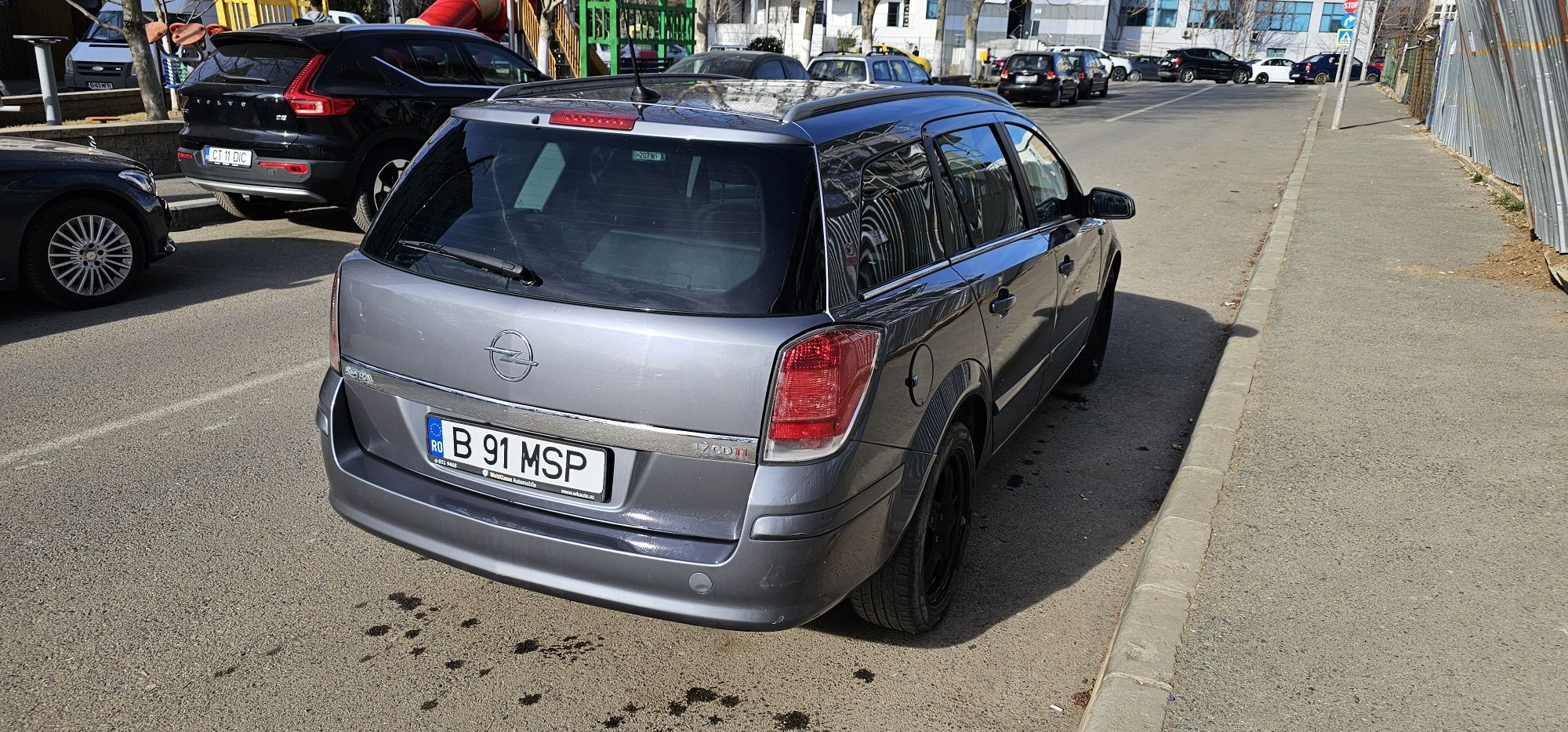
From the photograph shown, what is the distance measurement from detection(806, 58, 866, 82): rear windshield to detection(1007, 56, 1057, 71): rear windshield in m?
13.7

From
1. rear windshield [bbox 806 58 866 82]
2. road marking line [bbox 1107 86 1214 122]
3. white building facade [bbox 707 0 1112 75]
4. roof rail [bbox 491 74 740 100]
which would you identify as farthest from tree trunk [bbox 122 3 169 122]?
white building facade [bbox 707 0 1112 75]

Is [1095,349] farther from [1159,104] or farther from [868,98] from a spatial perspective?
[1159,104]

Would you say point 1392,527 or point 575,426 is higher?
point 575,426

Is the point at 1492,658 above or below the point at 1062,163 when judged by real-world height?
below

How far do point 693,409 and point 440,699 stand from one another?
45.5 inches

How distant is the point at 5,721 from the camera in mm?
2951

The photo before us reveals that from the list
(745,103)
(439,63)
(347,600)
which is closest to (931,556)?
(745,103)

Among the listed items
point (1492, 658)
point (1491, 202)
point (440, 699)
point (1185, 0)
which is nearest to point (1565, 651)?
point (1492, 658)

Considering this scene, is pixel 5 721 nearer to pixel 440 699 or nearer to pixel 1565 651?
pixel 440 699

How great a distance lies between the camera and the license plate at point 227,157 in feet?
30.7

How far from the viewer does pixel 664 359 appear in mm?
2752

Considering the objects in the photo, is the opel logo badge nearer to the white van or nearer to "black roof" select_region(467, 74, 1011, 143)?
"black roof" select_region(467, 74, 1011, 143)

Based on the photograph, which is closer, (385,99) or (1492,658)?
(1492,658)

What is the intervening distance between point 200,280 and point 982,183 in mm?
6332
